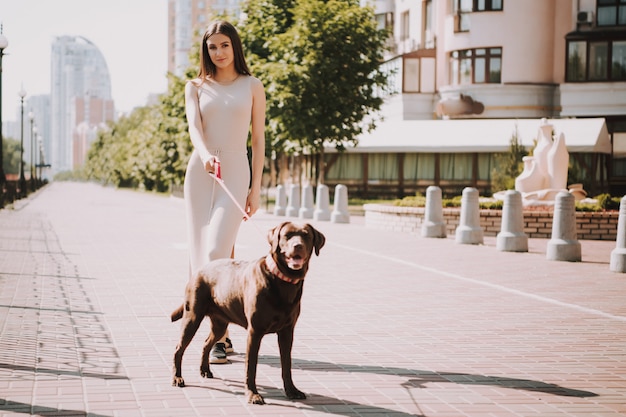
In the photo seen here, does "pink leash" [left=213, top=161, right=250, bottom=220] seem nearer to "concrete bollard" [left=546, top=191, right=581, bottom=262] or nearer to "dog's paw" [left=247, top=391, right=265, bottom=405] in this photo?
"dog's paw" [left=247, top=391, right=265, bottom=405]

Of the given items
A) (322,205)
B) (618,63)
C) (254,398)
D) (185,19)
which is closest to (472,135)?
(618,63)

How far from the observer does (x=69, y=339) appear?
7.27 meters

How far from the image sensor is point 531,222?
67.5 ft

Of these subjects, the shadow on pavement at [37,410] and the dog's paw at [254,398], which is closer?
the shadow on pavement at [37,410]

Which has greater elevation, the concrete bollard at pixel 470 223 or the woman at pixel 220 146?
the woman at pixel 220 146

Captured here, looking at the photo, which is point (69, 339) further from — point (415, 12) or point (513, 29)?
point (415, 12)

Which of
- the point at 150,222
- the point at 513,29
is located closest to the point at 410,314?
the point at 150,222

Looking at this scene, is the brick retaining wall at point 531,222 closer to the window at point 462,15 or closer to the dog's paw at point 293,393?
the dog's paw at point 293,393

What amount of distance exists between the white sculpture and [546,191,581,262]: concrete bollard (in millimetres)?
6858

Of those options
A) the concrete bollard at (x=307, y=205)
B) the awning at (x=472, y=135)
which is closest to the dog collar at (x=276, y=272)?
the concrete bollard at (x=307, y=205)

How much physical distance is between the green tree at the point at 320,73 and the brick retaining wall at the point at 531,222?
11243 millimetres

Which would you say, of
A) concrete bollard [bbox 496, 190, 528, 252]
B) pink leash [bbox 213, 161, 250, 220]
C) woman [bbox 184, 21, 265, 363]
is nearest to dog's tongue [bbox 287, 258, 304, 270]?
pink leash [bbox 213, 161, 250, 220]

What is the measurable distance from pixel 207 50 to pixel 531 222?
15.4 m

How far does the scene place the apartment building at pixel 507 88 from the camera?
41.2 m
